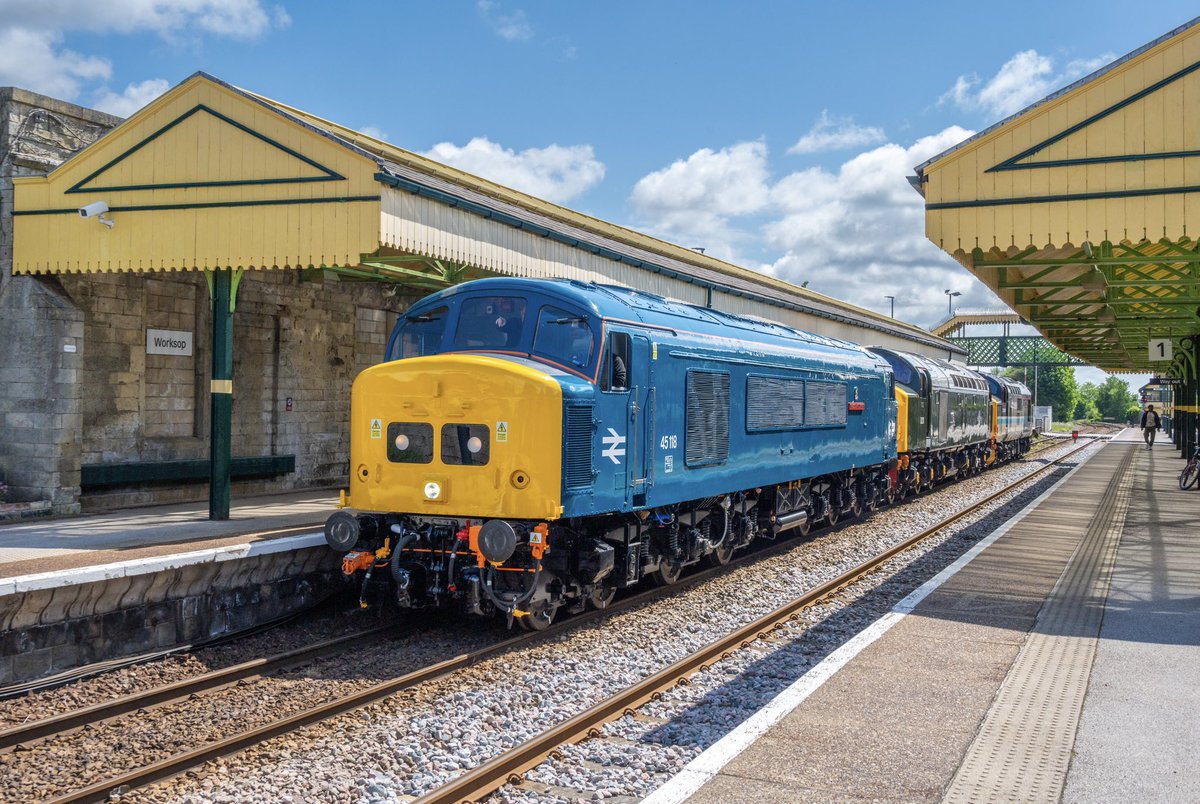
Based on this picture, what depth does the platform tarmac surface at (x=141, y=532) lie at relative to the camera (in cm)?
972

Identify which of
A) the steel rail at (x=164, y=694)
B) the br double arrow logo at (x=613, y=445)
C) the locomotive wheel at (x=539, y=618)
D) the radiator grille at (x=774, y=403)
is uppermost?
the radiator grille at (x=774, y=403)

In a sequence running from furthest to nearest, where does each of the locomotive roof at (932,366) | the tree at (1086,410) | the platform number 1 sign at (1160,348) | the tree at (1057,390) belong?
the tree at (1086,410), the tree at (1057,390), the platform number 1 sign at (1160,348), the locomotive roof at (932,366)

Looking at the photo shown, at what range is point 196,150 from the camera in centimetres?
1293

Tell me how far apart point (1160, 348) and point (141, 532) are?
83.0ft

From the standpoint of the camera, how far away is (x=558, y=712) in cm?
736

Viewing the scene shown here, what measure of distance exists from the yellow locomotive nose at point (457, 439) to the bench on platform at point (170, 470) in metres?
5.51

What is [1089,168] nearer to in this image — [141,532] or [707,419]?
[707,419]

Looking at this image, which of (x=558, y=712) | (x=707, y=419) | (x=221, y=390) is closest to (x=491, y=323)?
(x=707, y=419)

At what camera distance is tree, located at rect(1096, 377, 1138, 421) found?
530ft

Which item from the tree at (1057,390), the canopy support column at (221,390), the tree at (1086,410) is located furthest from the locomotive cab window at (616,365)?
the tree at (1086,410)

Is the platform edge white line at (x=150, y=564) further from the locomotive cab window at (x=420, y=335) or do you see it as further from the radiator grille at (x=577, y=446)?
the radiator grille at (x=577, y=446)

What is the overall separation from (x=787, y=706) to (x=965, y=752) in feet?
3.93

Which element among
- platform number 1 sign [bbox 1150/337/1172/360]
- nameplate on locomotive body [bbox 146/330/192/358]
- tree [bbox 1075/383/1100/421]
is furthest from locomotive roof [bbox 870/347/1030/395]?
tree [bbox 1075/383/1100/421]

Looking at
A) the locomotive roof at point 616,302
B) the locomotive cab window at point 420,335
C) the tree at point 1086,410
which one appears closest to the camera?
the locomotive roof at point 616,302
